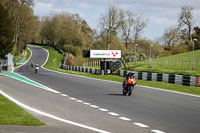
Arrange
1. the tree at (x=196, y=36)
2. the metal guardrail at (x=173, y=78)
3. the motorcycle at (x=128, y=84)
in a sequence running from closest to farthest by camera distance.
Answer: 1. the motorcycle at (x=128, y=84)
2. the metal guardrail at (x=173, y=78)
3. the tree at (x=196, y=36)

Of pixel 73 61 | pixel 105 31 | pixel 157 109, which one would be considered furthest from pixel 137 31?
pixel 157 109

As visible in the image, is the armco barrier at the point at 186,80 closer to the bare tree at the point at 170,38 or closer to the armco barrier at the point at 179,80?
the armco barrier at the point at 179,80

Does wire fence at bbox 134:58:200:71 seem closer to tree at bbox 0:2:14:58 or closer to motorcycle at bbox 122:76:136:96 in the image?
tree at bbox 0:2:14:58

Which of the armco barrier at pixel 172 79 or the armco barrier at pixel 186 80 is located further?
the armco barrier at pixel 172 79

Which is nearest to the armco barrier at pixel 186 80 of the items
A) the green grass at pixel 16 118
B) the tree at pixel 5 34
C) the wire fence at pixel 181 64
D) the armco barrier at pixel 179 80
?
the armco barrier at pixel 179 80

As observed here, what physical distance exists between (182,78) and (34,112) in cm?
2237

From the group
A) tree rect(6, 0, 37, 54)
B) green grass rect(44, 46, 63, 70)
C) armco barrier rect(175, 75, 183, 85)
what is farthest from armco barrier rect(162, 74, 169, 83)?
tree rect(6, 0, 37, 54)

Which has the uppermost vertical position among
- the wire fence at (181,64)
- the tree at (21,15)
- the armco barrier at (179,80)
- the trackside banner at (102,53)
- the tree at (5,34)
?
the tree at (21,15)

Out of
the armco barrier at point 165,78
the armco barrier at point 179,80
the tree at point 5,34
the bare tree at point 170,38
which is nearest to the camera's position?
the armco barrier at point 179,80

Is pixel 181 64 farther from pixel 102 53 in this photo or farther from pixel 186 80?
pixel 186 80

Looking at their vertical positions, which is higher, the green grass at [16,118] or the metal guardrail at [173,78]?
the metal guardrail at [173,78]

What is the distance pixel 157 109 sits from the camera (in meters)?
15.0

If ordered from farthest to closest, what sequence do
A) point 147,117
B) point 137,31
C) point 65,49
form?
1. point 65,49
2. point 137,31
3. point 147,117

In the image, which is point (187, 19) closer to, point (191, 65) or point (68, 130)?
point (191, 65)
